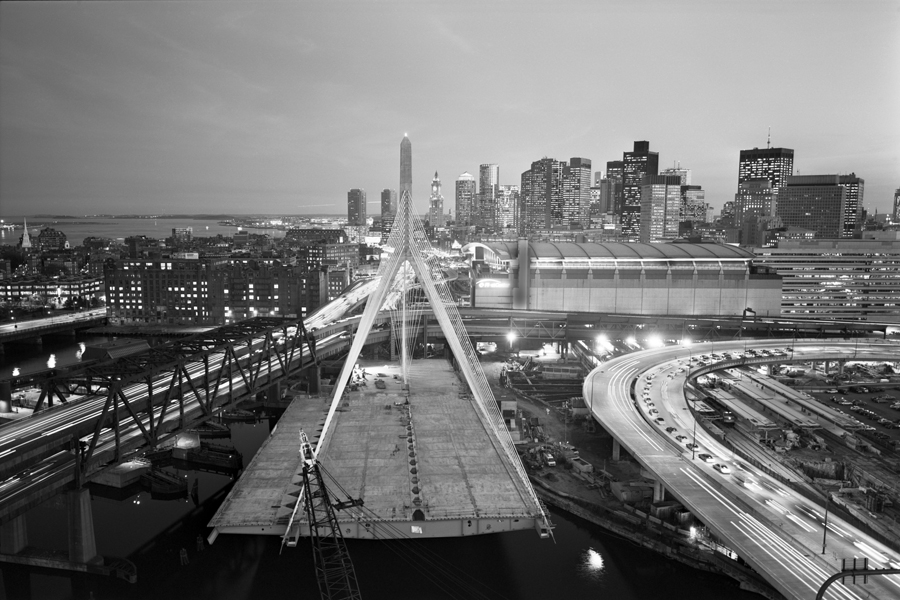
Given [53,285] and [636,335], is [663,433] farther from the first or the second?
[53,285]

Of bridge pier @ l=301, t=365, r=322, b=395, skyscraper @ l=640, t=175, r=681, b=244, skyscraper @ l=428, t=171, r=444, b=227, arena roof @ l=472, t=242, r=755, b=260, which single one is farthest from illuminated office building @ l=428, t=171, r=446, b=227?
bridge pier @ l=301, t=365, r=322, b=395

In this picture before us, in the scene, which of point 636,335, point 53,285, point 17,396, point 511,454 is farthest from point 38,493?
A: point 53,285

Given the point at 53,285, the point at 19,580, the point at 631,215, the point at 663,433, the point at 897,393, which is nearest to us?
the point at 19,580

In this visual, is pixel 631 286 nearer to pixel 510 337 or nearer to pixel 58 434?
pixel 510 337

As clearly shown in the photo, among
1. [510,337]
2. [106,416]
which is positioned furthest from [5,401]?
[510,337]

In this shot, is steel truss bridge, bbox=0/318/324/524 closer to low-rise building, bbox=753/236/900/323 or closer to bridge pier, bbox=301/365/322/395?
bridge pier, bbox=301/365/322/395

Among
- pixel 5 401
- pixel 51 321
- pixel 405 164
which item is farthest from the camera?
pixel 51 321
